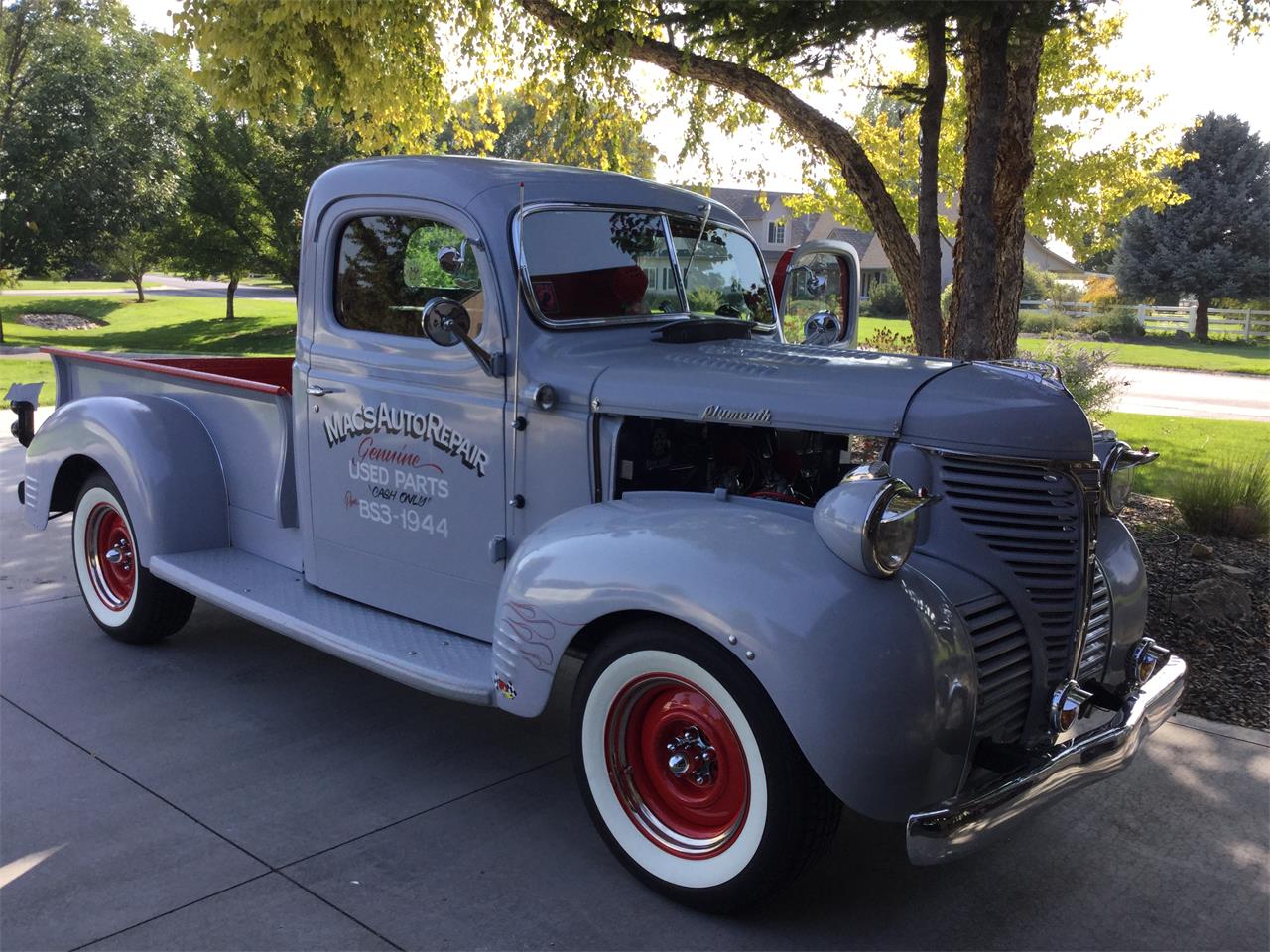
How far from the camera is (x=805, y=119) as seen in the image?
22.9 ft

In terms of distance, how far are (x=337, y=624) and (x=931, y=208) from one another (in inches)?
182

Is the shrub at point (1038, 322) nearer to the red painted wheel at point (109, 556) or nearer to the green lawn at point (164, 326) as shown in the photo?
the green lawn at point (164, 326)

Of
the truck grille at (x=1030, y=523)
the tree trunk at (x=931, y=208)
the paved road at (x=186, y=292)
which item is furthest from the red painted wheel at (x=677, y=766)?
the paved road at (x=186, y=292)

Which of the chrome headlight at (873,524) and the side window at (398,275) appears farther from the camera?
the side window at (398,275)

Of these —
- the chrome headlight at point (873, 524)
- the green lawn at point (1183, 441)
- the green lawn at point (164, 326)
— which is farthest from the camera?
the green lawn at point (164, 326)

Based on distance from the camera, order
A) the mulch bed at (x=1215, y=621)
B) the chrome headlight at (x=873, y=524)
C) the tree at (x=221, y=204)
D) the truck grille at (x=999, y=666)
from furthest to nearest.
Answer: the tree at (x=221, y=204) < the mulch bed at (x=1215, y=621) < the truck grille at (x=999, y=666) < the chrome headlight at (x=873, y=524)

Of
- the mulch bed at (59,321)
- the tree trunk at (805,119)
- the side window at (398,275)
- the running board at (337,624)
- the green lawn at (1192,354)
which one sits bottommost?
the green lawn at (1192,354)

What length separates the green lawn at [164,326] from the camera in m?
22.8

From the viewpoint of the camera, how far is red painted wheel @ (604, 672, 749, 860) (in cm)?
288

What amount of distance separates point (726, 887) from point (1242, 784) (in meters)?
2.22

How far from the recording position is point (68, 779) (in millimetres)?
3674

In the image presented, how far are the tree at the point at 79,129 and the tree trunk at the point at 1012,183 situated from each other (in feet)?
66.6

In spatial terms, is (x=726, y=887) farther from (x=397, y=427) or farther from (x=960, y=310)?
(x=960, y=310)

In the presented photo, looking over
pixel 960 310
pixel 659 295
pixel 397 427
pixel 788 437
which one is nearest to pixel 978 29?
pixel 960 310
